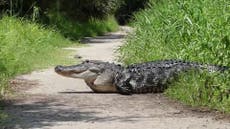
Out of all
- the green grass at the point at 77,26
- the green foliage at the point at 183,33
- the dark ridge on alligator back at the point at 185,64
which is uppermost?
the green foliage at the point at 183,33

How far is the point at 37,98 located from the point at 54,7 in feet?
65.1

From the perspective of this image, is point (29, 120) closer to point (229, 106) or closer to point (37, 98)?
point (37, 98)

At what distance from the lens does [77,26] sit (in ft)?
99.3

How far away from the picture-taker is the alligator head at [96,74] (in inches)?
397

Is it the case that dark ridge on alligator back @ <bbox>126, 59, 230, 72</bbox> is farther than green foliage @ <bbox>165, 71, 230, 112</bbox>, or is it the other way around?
dark ridge on alligator back @ <bbox>126, 59, 230, 72</bbox>

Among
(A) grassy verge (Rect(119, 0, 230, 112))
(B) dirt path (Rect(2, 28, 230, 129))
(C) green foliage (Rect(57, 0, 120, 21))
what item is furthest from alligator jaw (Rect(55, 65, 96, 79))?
(C) green foliage (Rect(57, 0, 120, 21))

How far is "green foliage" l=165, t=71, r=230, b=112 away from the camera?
26.8 feet

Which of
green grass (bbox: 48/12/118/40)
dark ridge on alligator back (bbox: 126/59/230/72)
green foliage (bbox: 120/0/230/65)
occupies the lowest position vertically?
green grass (bbox: 48/12/118/40)

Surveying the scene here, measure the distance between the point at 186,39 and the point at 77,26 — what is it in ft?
64.2

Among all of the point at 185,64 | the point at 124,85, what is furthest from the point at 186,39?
the point at 124,85

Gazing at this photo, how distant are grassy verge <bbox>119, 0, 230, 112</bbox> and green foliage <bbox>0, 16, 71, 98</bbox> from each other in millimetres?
2152

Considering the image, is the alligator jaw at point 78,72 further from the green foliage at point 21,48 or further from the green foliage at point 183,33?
the green foliage at point 183,33

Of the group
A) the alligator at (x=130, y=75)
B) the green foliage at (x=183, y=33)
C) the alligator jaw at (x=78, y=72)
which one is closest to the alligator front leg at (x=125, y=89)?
the alligator at (x=130, y=75)

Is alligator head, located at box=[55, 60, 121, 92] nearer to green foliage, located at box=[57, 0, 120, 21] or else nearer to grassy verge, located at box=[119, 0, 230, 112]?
grassy verge, located at box=[119, 0, 230, 112]
